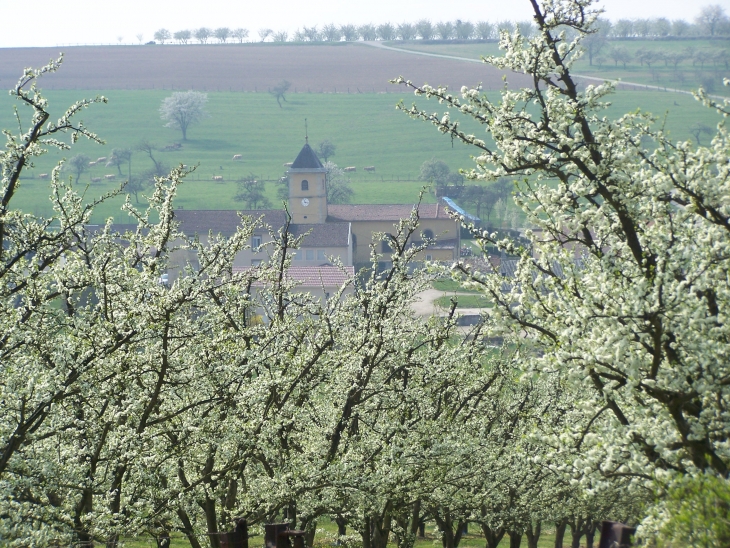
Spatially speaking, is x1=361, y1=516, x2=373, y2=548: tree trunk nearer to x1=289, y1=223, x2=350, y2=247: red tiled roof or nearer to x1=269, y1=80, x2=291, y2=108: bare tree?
x1=289, y1=223, x2=350, y2=247: red tiled roof

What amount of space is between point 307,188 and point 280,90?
278 feet

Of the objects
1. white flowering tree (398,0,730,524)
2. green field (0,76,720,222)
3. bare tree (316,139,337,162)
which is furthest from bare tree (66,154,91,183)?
white flowering tree (398,0,730,524)

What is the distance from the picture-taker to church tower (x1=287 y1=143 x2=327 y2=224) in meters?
110

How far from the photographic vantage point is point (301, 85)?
7849 inches

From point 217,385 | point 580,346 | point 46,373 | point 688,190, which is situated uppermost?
point 688,190

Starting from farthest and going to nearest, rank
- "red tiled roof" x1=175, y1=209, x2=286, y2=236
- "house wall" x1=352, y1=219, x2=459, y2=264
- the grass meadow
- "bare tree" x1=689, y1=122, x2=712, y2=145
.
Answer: "bare tree" x1=689, y1=122, x2=712, y2=145
"house wall" x1=352, y1=219, x2=459, y2=264
"red tiled roof" x1=175, y1=209, x2=286, y2=236
the grass meadow

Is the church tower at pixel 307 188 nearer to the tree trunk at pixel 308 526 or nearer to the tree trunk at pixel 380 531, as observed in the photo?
the tree trunk at pixel 308 526

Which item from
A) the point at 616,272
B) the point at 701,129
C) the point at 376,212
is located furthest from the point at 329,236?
the point at 616,272

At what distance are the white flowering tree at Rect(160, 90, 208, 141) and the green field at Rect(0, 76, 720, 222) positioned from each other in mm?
1589

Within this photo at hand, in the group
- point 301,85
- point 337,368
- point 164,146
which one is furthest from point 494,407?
point 301,85

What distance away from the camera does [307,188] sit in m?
111

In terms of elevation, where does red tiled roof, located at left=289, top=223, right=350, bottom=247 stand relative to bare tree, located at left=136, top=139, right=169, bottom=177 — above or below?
below

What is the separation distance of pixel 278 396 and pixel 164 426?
79.8 inches

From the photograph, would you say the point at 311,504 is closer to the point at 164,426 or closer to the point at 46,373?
the point at 164,426
